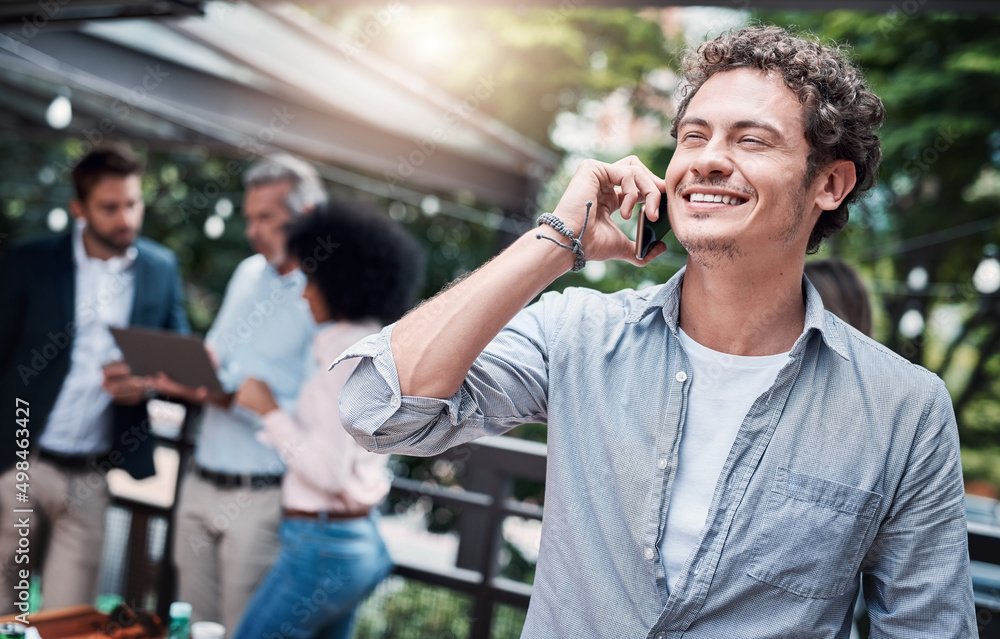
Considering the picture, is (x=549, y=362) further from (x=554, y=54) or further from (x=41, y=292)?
(x=554, y=54)

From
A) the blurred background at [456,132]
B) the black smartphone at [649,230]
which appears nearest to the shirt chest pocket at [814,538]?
the black smartphone at [649,230]

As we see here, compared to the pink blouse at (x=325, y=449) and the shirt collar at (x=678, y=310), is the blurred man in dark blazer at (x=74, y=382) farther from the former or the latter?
the shirt collar at (x=678, y=310)

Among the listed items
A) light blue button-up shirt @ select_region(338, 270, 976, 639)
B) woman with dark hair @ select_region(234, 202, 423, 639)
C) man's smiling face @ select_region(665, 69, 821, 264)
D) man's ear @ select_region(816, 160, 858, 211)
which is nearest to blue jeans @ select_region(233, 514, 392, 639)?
woman with dark hair @ select_region(234, 202, 423, 639)

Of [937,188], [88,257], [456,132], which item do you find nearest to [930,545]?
[88,257]

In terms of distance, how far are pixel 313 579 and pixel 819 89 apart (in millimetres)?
1689

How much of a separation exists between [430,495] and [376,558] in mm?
488

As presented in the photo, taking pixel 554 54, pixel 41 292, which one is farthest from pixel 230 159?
pixel 41 292

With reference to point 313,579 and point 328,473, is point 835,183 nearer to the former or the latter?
point 328,473

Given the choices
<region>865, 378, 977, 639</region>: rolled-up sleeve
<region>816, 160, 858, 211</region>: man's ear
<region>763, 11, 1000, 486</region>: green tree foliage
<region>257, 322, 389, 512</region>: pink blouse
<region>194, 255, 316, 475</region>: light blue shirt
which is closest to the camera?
<region>865, 378, 977, 639</region>: rolled-up sleeve

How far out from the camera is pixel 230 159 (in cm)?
721

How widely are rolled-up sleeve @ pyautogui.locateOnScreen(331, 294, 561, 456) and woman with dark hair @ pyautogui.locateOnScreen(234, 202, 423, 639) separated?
98 cm

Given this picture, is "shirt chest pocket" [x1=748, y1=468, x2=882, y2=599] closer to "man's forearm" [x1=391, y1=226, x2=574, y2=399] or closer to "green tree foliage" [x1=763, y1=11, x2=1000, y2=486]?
"man's forearm" [x1=391, y1=226, x2=574, y2=399]

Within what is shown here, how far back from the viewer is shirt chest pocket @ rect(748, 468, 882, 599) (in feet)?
3.85

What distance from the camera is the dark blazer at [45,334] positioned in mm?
2705
